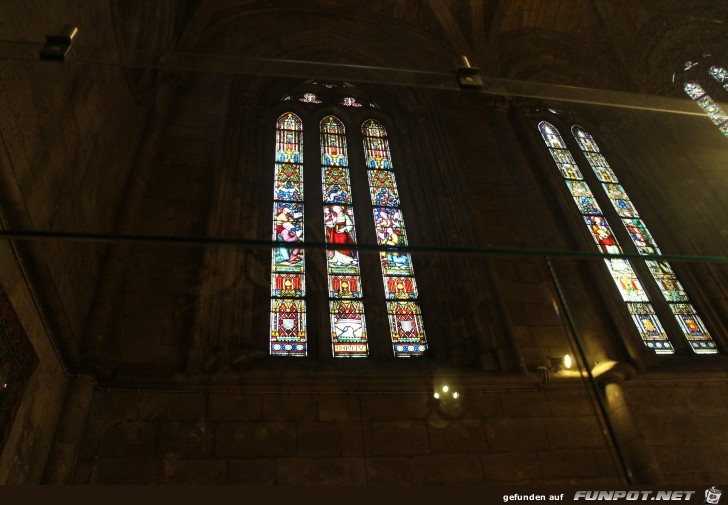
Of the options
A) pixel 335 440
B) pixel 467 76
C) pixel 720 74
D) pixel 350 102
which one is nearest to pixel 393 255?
pixel 335 440

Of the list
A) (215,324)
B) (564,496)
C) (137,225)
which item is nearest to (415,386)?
(215,324)

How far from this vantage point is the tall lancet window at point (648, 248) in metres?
6.82

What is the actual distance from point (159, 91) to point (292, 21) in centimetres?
333

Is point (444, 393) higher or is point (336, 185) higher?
point (336, 185)

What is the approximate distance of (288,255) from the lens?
258 inches

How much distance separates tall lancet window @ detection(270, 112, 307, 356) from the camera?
5871mm

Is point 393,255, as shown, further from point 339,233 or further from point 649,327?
point 649,327

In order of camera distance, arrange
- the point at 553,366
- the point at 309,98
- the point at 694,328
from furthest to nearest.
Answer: the point at 309,98 → the point at 694,328 → the point at 553,366

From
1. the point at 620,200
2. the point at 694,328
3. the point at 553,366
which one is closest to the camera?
the point at 553,366

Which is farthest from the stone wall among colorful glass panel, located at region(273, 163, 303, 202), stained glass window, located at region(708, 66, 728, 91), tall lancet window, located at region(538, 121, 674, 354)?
stained glass window, located at region(708, 66, 728, 91)

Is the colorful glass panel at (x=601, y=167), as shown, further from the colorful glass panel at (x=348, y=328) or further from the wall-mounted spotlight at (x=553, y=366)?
the colorful glass panel at (x=348, y=328)

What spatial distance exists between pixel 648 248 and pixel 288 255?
16.5 ft

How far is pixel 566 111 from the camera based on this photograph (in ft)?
32.7

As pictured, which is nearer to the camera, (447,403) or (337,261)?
(447,403)
